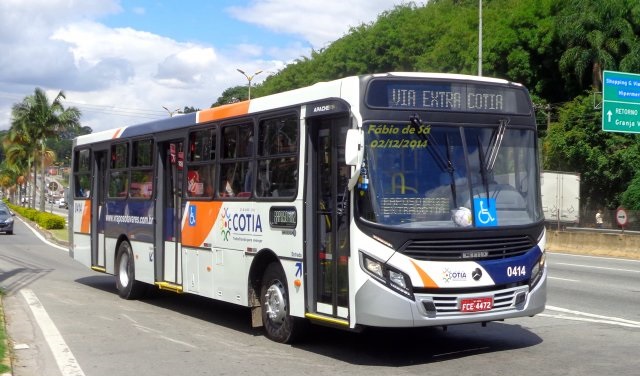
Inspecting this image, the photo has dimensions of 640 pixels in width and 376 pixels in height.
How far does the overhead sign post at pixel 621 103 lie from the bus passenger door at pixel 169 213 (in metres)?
18.8

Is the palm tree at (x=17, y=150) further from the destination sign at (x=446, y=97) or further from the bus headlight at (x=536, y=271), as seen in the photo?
the bus headlight at (x=536, y=271)

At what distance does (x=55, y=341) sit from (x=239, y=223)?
2.84 metres

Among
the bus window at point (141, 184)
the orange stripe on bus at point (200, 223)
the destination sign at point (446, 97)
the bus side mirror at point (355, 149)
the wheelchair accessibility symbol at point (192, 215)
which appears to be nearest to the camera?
the bus side mirror at point (355, 149)

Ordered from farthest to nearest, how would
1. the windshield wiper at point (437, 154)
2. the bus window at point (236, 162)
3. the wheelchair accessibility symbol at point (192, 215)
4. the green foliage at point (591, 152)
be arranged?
1. the green foliage at point (591, 152)
2. the wheelchair accessibility symbol at point (192, 215)
3. the bus window at point (236, 162)
4. the windshield wiper at point (437, 154)

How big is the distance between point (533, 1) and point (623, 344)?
160ft

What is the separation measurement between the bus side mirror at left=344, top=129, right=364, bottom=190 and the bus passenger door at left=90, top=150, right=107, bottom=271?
9634mm

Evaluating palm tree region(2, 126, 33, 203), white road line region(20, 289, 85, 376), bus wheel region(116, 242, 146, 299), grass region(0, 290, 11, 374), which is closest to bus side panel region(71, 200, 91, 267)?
bus wheel region(116, 242, 146, 299)

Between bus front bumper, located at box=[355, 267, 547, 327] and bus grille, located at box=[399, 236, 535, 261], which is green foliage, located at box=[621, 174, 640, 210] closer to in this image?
bus grille, located at box=[399, 236, 535, 261]

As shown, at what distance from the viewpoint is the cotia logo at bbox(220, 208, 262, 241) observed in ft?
37.8

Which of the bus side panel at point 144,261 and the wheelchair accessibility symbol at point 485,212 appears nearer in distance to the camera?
the wheelchair accessibility symbol at point 485,212

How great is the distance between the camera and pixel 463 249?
9.40m

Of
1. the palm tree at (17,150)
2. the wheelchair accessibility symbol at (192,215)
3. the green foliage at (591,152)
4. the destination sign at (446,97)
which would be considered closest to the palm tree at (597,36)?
the green foliage at (591,152)

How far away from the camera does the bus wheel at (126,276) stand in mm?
→ 16219

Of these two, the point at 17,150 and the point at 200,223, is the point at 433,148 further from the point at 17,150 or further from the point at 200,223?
the point at 17,150
